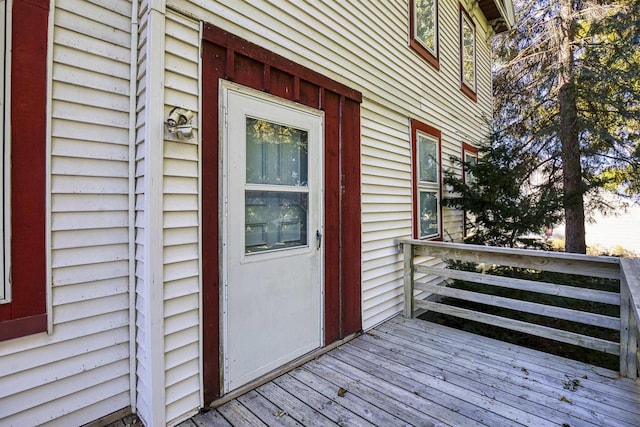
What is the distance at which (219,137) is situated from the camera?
6.91 ft

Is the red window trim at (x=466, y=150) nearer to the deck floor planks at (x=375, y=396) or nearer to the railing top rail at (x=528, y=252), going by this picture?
the railing top rail at (x=528, y=252)

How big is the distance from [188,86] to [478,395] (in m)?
2.92

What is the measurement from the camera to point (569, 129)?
249 inches

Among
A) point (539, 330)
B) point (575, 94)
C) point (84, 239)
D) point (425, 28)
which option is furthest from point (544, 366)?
point (575, 94)

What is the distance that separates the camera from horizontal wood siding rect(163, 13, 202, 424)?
1.87 m

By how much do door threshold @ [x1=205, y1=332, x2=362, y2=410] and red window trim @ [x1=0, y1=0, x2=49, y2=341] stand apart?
1139 mm

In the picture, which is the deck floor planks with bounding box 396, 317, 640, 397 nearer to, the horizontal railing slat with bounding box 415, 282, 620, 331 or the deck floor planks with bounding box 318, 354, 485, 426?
the horizontal railing slat with bounding box 415, 282, 620, 331

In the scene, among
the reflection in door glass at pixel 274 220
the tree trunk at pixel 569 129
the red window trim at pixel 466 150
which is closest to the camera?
the reflection in door glass at pixel 274 220

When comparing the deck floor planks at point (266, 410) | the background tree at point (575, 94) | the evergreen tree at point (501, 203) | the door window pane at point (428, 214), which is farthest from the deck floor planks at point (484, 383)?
the background tree at point (575, 94)

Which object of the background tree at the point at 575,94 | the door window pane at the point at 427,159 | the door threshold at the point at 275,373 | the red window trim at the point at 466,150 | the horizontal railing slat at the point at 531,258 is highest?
the background tree at the point at 575,94

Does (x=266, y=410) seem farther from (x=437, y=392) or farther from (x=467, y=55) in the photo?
(x=467, y=55)

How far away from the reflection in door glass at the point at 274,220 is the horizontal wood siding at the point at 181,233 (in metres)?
0.42

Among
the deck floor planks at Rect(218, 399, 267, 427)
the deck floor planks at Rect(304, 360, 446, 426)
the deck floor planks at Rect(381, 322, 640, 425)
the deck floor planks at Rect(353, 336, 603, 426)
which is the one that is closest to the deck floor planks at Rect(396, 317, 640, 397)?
the deck floor planks at Rect(381, 322, 640, 425)

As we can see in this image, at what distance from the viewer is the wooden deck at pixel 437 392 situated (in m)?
2.00
